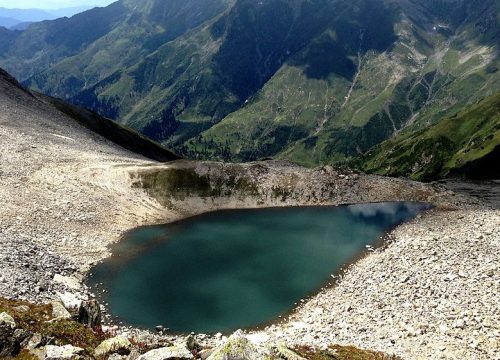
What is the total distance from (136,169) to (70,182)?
1664 cm

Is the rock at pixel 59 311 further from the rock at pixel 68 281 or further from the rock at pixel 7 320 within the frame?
the rock at pixel 68 281

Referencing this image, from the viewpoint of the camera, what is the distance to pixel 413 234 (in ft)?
258

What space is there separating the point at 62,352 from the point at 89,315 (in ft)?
37.8

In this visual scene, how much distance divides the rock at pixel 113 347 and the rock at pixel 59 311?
6060 millimetres

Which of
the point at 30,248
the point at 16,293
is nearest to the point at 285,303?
the point at 16,293

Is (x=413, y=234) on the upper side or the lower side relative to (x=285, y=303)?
upper

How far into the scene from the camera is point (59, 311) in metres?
34.9

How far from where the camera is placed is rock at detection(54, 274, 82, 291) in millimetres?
60562

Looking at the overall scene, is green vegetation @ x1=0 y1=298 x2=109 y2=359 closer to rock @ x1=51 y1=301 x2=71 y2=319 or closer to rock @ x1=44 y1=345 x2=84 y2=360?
rock @ x1=51 y1=301 x2=71 y2=319

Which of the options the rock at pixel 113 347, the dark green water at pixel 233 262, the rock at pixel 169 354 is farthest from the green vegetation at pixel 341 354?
the rock at pixel 113 347

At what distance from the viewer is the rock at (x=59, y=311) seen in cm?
3416

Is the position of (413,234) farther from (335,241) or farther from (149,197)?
(149,197)

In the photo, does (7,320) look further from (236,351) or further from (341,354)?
(341,354)

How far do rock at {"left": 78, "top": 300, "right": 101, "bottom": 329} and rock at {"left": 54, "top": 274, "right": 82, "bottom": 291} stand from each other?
76.4 ft
